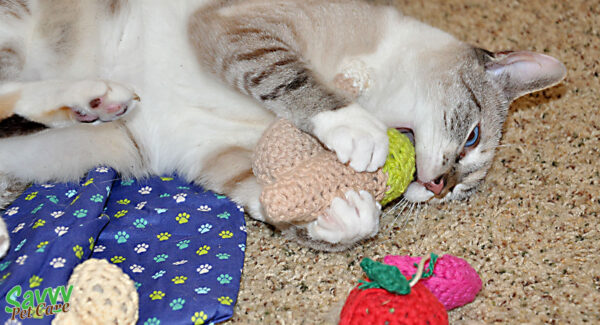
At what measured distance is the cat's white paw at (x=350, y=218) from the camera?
1.56m

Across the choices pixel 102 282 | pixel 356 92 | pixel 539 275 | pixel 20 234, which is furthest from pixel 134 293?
pixel 539 275

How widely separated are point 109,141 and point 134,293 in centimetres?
73

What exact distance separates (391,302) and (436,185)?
0.67 metres

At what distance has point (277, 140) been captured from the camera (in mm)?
1610

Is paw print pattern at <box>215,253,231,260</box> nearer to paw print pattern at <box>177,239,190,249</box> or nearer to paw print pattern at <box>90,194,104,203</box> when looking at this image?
paw print pattern at <box>177,239,190,249</box>

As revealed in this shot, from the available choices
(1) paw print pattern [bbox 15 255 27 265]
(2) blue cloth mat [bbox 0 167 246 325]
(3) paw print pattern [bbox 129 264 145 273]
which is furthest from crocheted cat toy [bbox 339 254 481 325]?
(1) paw print pattern [bbox 15 255 27 265]

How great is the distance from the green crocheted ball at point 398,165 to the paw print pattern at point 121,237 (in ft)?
2.44

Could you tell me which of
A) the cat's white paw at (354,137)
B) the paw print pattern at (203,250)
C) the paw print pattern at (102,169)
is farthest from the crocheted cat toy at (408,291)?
the paw print pattern at (102,169)

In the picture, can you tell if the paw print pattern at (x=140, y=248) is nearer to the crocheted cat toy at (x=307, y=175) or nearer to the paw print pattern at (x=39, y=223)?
the paw print pattern at (x=39, y=223)

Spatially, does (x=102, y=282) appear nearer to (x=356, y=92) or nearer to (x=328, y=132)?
(x=328, y=132)

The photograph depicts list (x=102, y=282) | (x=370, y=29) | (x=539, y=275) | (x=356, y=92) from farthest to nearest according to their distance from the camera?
(x=370, y=29) → (x=356, y=92) → (x=539, y=275) → (x=102, y=282)

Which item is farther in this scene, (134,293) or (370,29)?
(370,29)

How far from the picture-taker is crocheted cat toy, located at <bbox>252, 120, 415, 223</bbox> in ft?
4.78

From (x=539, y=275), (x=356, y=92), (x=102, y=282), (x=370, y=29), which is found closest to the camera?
(x=102, y=282)
